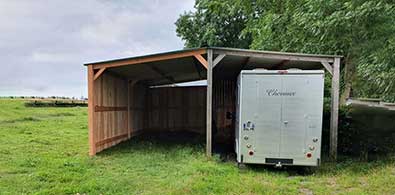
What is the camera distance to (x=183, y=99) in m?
13.6

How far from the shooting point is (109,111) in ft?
29.5

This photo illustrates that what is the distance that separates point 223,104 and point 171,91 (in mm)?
2359

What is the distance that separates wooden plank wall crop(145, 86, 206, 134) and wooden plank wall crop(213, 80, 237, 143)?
65cm

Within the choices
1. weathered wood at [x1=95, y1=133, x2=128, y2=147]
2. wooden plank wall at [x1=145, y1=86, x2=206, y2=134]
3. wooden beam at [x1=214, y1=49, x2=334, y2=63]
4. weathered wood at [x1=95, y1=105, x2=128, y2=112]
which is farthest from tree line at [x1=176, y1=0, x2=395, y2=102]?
weathered wood at [x1=95, y1=133, x2=128, y2=147]

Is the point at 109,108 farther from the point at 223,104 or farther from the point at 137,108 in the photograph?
the point at 223,104

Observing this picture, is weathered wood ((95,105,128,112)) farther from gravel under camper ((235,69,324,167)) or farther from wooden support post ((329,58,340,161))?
wooden support post ((329,58,340,161))

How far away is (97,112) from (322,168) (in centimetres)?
559

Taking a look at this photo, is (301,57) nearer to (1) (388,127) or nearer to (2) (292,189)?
(2) (292,189)

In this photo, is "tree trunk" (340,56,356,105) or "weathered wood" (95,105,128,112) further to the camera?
"tree trunk" (340,56,356,105)

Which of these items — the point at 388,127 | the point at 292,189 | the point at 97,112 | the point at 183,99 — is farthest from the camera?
the point at 183,99

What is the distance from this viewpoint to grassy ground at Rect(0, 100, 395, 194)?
5020 millimetres

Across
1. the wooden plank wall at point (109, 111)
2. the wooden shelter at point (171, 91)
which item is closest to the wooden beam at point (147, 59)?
the wooden shelter at point (171, 91)

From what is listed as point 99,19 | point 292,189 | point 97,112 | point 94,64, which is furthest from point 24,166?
point 99,19

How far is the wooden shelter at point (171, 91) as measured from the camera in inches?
291
